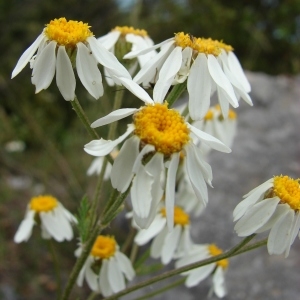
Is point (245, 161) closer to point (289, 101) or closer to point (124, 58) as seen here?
point (289, 101)

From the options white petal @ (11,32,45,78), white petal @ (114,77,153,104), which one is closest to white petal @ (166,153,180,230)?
white petal @ (114,77,153,104)

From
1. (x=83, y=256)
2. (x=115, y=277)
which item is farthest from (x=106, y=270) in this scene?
(x=83, y=256)

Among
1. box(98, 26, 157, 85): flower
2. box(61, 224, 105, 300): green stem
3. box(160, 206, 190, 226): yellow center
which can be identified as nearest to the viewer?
box(61, 224, 105, 300): green stem

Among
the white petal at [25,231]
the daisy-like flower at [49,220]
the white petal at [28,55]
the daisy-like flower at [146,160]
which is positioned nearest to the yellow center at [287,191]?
the daisy-like flower at [146,160]

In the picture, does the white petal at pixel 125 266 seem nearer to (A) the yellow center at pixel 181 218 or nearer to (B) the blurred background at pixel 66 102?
(A) the yellow center at pixel 181 218

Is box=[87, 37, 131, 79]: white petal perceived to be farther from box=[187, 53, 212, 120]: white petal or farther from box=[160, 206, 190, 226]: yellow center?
box=[160, 206, 190, 226]: yellow center

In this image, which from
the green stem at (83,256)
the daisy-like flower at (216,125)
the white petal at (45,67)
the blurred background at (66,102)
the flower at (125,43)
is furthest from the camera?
the blurred background at (66,102)
